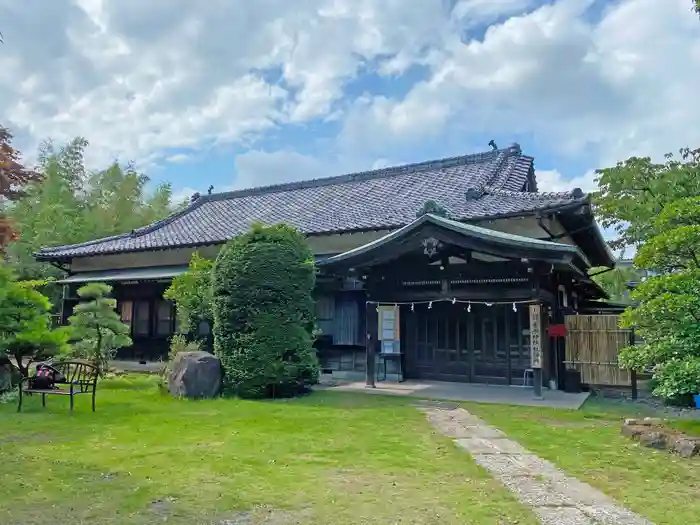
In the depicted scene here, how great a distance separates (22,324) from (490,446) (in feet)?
27.8

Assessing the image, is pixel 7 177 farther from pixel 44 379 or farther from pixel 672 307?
pixel 672 307

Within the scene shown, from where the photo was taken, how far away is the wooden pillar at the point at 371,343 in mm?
11984

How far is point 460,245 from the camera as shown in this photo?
1065 centimetres

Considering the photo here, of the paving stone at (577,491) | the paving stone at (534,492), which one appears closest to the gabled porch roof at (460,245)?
the paving stone at (577,491)

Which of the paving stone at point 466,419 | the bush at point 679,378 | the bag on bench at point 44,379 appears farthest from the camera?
the bag on bench at point 44,379

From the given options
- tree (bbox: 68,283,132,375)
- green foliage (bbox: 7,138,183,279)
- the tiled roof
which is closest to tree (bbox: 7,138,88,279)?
green foliage (bbox: 7,138,183,279)

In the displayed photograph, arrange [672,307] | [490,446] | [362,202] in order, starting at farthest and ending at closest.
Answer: [362,202], [672,307], [490,446]

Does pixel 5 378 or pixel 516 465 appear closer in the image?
pixel 516 465

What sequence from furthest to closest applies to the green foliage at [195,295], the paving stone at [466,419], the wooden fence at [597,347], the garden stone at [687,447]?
the green foliage at [195,295], the wooden fence at [597,347], the paving stone at [466,419], the garden stone at [687,447]

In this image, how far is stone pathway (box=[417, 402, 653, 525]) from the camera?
4.16 metres

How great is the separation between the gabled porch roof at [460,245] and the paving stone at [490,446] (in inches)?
162

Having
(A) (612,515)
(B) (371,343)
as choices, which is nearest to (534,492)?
(A) (612,515)

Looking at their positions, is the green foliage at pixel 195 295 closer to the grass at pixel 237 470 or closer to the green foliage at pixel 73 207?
the grass at pixel 237 470

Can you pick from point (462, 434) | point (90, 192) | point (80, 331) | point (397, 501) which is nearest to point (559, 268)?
point (462, 434)
